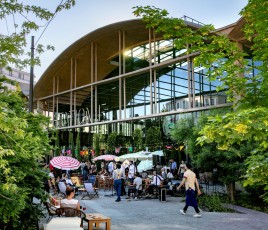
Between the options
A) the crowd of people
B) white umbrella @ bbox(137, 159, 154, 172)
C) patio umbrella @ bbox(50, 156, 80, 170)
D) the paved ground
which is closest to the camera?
the paved ground

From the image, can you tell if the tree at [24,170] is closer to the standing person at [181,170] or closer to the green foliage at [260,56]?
the green foliage at [260,56]

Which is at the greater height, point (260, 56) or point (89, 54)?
point (89, 54)

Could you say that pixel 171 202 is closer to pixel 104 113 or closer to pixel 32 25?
pixel 32 25

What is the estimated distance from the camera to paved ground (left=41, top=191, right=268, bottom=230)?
9320mm

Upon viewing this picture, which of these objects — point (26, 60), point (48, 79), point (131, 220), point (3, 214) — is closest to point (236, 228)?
point (131, 220)

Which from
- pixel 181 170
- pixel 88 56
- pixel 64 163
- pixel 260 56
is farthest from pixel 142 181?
pixel 88 56

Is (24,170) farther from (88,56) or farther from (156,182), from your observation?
(88,56)

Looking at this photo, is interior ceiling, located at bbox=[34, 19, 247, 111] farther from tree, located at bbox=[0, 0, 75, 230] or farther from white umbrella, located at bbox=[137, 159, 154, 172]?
tree, located at bbox=[0, 0, 75, 230]

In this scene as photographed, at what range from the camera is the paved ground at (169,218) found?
9320 mm

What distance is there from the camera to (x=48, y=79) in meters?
32.3

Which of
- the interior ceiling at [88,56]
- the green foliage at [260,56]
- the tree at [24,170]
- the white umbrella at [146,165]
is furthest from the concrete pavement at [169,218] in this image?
the interior ceiling at [88,56]

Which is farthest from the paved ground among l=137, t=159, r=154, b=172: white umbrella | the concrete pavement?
l=137, t=159, r=154, b=172: white umbrella

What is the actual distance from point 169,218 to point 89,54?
20.8 m

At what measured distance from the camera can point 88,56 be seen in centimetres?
2906
